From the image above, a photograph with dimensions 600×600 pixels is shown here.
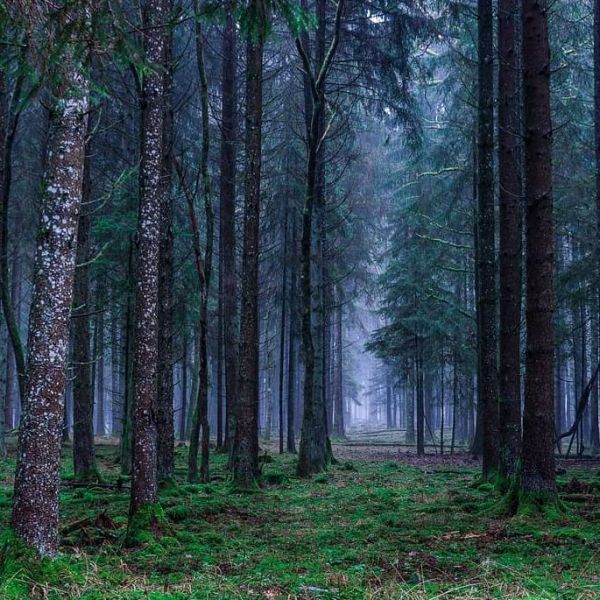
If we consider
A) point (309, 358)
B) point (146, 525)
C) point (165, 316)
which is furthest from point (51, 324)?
point (309, 358)

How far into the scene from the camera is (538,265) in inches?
326

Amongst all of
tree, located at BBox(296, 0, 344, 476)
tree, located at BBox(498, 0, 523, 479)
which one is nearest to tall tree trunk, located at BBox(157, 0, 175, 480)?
tree, located at BBox(296, 0, 344, 476)

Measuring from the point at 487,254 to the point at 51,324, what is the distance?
9.55 meters

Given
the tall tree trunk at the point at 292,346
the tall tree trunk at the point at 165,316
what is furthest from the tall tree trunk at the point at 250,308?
the tall tree trunk at the point at 292,346

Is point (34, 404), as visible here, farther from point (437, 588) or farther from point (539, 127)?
point (539, 127)

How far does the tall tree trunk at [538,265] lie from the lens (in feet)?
26.3

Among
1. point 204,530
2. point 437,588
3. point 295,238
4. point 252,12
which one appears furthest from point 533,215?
point 295,238

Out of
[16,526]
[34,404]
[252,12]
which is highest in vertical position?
[252,12]

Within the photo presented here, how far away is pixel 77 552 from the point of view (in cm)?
612

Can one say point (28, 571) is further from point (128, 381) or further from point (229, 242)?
point (229, 242)

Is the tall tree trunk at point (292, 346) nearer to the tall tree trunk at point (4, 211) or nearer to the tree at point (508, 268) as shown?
the tree at point (508, 268)

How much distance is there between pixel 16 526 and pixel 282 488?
8.07m

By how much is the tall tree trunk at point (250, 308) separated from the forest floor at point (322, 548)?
2.52ft

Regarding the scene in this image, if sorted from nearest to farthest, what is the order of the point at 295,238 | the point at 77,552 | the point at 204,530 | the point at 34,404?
the point at 34,404
the point at 77,552
the point at 204,530
the point at 295,238
